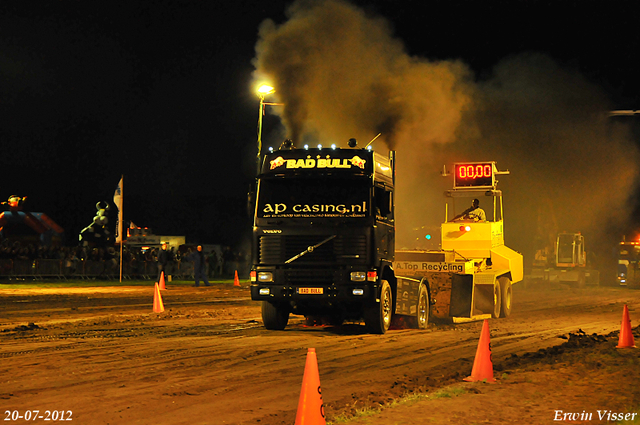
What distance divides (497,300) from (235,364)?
1039 cm

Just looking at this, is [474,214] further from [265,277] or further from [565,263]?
[565,263]

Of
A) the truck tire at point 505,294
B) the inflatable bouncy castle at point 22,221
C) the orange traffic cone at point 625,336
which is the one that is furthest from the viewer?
the inflatable bouncy castle at point 22,221

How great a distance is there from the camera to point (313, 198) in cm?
1389

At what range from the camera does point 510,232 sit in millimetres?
37344

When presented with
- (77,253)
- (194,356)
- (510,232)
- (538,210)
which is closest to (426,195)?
(510,232)

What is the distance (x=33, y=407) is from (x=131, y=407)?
3.18 feet

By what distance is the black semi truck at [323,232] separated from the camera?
44.7 ft

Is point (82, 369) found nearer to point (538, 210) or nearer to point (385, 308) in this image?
point (385, 308)

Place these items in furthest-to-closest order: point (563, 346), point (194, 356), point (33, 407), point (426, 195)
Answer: point (426, 195)
point (563, 346)
point (194, 356)
point (33, 407)

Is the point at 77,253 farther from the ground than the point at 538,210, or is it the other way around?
the point at 538,210

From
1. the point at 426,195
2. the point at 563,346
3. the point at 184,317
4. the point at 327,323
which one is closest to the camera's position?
the point at 563,346

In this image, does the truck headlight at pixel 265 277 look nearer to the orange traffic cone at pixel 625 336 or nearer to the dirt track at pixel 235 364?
the dirt track at pixel 235 364

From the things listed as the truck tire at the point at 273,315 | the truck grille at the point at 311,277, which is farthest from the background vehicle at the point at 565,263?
the truck grille at the point at 311,277

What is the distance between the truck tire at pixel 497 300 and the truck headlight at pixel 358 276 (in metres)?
6.06
